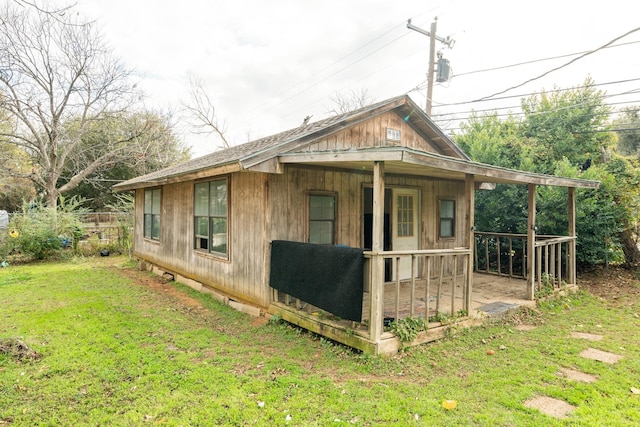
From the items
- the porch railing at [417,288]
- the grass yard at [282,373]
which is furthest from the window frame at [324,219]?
the grass yard at [282,373]

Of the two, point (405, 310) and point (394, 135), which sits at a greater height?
point (394, 135)

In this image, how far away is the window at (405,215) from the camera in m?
7.59

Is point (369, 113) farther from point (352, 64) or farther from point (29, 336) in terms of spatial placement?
point (352, 64)

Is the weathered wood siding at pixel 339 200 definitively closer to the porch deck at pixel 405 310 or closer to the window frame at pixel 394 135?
the window frame at pixel 394 135

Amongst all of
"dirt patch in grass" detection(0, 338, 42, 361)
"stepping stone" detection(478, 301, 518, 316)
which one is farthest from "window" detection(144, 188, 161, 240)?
"stepping stone" detection(478, 301, 518, 316)

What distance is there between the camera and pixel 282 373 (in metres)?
3.97

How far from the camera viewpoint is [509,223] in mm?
9914

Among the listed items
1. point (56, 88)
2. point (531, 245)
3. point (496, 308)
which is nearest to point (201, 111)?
point (56, 88)

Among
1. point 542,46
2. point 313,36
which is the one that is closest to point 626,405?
point 542,46

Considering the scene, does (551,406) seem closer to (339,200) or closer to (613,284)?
(339,200)

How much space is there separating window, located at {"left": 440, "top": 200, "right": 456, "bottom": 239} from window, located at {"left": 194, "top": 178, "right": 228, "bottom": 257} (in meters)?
5.08

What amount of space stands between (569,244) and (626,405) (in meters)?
5.26

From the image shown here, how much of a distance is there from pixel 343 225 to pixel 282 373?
317 cm

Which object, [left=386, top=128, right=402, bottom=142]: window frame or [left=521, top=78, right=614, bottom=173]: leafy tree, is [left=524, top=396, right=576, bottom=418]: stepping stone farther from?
[left=521, top=78, right=614, bottom=173]: leafy tree
